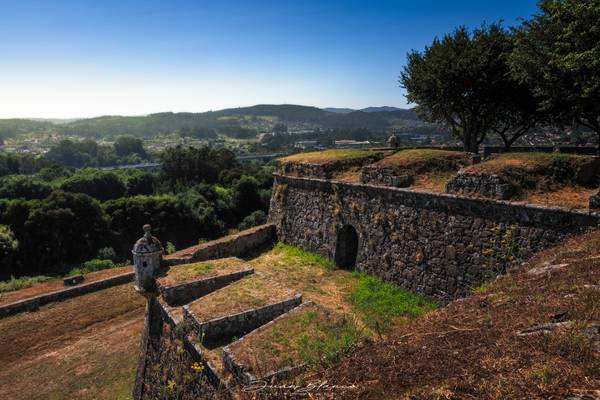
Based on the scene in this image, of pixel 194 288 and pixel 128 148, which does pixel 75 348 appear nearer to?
pixel 194 288

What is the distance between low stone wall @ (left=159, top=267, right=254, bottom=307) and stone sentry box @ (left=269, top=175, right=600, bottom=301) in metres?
4.56

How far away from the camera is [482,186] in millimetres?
10375

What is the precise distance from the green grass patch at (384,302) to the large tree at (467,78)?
37.0 ft

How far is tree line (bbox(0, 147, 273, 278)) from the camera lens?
32.7 m

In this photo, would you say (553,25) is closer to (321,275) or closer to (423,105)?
(423,105)

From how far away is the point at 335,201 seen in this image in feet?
48.8

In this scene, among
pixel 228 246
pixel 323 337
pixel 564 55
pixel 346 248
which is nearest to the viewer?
pixel 323 337

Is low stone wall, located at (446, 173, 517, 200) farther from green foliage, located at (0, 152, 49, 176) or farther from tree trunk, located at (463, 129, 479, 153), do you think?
green foliage, located at (0, 152, 49, 176)

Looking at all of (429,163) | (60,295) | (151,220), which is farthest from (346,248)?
(151,220)

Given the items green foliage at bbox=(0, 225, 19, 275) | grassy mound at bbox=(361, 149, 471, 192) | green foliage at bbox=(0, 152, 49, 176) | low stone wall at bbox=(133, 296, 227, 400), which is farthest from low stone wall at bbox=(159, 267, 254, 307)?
green foliage at bbox=(0, 152, 49, 176)

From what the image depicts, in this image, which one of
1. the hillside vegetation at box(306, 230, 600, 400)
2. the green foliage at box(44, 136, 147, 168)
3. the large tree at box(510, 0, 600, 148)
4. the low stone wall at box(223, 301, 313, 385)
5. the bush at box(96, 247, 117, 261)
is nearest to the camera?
the hillside vegetation at box(306, 230, 600, 400)

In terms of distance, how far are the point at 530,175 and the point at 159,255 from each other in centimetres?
1047

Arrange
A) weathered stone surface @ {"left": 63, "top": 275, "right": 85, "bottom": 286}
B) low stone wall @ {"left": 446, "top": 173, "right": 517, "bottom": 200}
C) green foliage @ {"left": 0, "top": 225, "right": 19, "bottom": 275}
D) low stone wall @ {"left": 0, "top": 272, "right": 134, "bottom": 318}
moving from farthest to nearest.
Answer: green foliage @ {"left": 0, "top": 225, "right": 19, "bottom": 275}
weathered stone surface @ {"left": 63, "top": 275, "right": 85, "bottom": 286}
low stone wall @ {"left": 0, "top": 272, "right": 134, "bottom": 318}
low stone wall @ {"left": 446, "top": 173, "right": 517, "bottom": 200}

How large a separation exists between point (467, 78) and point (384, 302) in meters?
12.5
